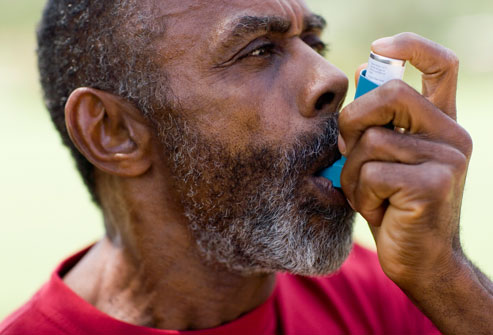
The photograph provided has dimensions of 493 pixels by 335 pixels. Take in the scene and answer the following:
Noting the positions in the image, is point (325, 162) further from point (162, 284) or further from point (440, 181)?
point (162, 284)

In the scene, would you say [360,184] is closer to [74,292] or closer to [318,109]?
[318,109]

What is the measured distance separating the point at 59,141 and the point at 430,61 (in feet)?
12.9

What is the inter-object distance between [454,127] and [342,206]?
60 cm

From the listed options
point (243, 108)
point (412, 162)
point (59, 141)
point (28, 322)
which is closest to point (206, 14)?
point (243, 108)

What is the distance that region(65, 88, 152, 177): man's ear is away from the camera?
2.55 metres

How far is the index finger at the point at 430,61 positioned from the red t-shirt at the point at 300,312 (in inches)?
47.7

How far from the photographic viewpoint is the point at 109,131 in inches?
102

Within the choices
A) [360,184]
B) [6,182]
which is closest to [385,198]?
[360,184]

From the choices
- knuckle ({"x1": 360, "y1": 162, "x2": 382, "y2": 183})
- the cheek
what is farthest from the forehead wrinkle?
knuckle ({"x1": 360, "y1": 162, "x2": 382, "y2": 183})

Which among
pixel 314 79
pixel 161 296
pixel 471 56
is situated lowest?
pixel 471 56

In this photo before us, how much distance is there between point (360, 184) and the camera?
6.67 feet

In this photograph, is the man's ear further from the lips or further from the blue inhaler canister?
the blue inhaler canister

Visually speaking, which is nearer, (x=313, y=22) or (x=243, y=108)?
(x=243, y=108)

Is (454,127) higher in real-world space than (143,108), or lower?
lower
